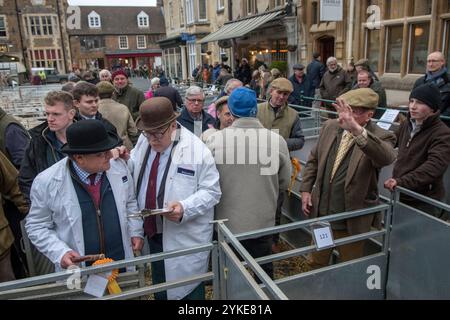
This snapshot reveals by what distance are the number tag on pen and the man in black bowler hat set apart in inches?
51.6

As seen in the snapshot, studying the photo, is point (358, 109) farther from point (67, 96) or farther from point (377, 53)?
point (377, 53)

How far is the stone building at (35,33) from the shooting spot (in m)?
41.6

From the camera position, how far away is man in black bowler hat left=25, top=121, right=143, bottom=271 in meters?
2.29

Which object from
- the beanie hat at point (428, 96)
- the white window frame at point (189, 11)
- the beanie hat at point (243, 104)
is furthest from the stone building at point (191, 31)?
the beanie hat at point (243, 104)

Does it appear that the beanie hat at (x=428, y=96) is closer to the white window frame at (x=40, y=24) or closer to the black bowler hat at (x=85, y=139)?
the black bowler hat at (x=85, y=139)

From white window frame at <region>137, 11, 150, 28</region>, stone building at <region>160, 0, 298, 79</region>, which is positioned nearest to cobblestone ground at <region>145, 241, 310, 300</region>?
stone building at <region>160, 0, 298, 79</region>

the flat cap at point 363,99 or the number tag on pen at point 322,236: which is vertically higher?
the flat cap at point 363,99

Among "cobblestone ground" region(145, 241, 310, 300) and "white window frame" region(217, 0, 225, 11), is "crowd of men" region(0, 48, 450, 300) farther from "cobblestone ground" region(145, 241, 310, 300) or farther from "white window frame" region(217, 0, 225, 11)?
"white window frame" region(217, 0, 225, 11)

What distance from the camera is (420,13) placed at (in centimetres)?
851

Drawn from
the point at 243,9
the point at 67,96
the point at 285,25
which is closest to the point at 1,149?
the point at 67,96

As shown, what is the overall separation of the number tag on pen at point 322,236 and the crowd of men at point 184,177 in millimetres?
463

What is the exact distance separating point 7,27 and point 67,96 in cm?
4741

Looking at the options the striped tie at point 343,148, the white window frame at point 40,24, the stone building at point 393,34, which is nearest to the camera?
the striped tie at point 343,148
